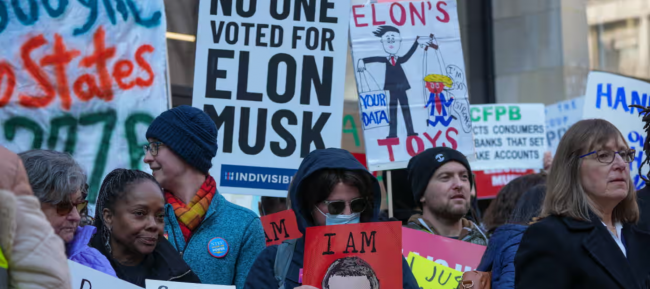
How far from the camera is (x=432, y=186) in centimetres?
498

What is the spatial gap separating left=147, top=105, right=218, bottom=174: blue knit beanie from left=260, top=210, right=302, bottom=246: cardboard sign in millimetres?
1077

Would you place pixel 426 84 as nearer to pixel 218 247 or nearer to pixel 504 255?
pixel 504 255

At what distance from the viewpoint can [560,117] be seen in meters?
9.15

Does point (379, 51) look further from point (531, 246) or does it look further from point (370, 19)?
point (531, 246)

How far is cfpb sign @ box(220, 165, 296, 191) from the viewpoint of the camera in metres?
4.89

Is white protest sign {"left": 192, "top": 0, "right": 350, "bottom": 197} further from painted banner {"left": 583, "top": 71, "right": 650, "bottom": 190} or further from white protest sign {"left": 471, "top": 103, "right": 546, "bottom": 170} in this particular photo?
white protest sign {"left": 471, "top": 103, "right": 546, "bottom": 170}

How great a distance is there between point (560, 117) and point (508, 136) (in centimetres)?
88

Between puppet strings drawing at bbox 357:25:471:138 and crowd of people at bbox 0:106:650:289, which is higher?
puppet strings drawing at bbox 357:25:471:138

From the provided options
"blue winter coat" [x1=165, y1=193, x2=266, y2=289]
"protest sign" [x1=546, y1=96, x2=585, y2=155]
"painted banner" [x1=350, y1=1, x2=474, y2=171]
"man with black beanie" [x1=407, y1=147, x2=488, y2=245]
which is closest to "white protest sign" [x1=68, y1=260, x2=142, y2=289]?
"blue winter coat" [x1=165, y1=193, x2=266, y2=289]

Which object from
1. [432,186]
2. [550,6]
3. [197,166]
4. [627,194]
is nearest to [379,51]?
[432,186]

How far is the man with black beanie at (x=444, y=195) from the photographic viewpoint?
16.0 feet

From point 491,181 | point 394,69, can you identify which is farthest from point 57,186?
point 491,181

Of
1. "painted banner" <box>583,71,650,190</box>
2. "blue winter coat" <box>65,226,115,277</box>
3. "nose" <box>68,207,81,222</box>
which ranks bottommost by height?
"blue winter coat" <box>65,226,115,277</box>

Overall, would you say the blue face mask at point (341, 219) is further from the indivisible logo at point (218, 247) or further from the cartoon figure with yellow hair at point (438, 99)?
the cartoon figure with yellow hair at point (438, 99)
